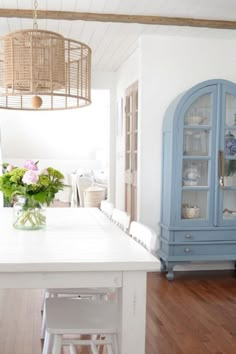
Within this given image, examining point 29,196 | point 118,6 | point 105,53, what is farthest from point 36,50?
point 105,53

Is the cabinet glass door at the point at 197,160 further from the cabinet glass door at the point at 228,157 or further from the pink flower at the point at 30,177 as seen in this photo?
the pink flower at the point at 30,177

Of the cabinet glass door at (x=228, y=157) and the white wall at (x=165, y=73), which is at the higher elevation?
the white wall at (x=165, y=73)

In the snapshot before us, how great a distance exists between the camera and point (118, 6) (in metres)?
3.45

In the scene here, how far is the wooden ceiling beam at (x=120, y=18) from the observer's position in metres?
3.53

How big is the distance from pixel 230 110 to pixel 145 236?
246cm

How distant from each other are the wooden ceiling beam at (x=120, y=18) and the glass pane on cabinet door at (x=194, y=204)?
5.14ft

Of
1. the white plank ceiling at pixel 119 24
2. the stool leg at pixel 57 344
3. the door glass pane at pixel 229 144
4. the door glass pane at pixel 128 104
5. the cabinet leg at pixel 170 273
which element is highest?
the white plank ceiling at pixel 119 24

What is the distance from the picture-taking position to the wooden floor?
102 inches

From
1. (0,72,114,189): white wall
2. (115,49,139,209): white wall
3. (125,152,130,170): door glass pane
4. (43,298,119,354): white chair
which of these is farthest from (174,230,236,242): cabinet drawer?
(0,72,114,189): white wall

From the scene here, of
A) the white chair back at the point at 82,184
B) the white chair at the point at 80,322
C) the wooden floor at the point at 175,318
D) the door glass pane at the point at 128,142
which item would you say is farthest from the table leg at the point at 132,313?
the white chair back at the point at 82,184

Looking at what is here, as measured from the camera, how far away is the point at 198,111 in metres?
4.07

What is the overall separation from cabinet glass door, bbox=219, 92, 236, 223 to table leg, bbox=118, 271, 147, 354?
254 centimetres

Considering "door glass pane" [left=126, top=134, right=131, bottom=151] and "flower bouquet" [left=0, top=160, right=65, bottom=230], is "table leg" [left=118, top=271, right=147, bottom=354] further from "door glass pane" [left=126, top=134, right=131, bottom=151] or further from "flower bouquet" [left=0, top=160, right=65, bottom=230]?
"door glass pane" [left=126, top=134, right=131, bottom=151]

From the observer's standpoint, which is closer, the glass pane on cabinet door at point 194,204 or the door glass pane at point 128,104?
the glass pane on cabinet door at point 194,204
